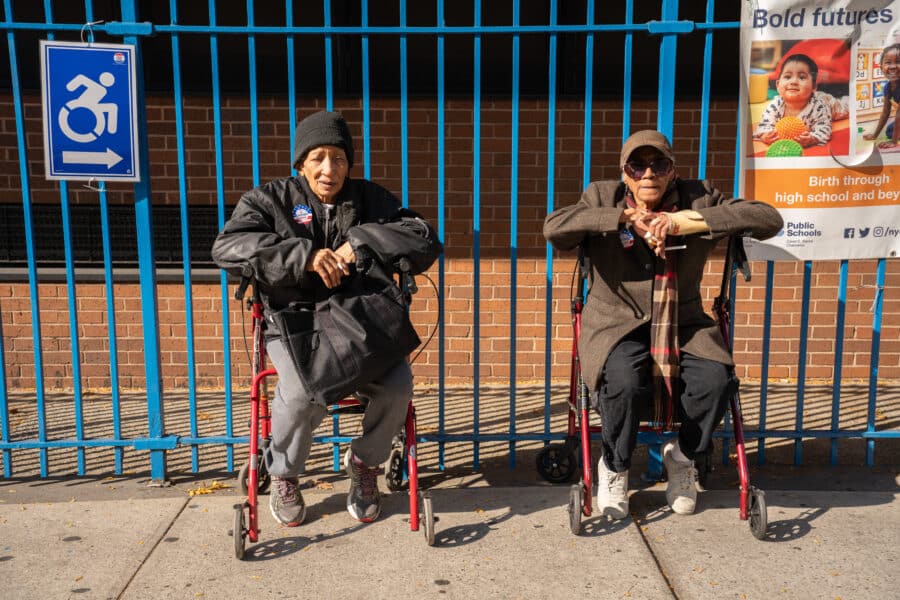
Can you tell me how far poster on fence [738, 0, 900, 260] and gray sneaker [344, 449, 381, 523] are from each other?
2.08m

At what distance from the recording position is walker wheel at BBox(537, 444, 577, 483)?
3.60 metres

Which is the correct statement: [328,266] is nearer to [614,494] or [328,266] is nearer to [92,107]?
[92,107]

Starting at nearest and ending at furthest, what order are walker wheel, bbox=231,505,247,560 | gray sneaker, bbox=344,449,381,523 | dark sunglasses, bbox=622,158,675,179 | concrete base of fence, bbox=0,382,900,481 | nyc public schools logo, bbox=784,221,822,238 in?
walker wheel, bbox=231,505,247,560 → dark sunglasses, bbox=622,158,675,179 → gray sneaker, bbox=344,449,381,523 → nyc public schools logo, bbox=784,221,822,238 → concrete base of fence, bbox=0,382,900,481

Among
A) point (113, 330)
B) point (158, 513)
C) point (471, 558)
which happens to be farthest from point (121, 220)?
point (471, 558)

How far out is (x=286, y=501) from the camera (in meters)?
3.13

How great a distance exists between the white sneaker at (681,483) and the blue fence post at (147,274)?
2.34 m

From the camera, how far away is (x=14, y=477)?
3760mm

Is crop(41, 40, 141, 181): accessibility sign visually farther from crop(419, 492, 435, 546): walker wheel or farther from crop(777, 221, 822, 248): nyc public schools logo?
crop(777, 221, 822, 248): nyc public schools logo

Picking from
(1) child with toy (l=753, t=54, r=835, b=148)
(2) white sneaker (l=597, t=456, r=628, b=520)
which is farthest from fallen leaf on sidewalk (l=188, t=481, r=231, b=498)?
(1) child with toy (l=753, t=54, r=835, b=148)

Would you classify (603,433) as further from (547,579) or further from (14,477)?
(14,477)

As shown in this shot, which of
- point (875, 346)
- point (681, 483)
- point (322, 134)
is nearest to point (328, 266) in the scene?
point (322, 134)

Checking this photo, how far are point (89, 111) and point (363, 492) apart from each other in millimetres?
2011

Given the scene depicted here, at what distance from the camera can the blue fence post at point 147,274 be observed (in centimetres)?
336

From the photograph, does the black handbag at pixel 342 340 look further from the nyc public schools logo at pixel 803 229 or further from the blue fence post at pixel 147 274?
the nyc public schools logo at pixel 803 229
